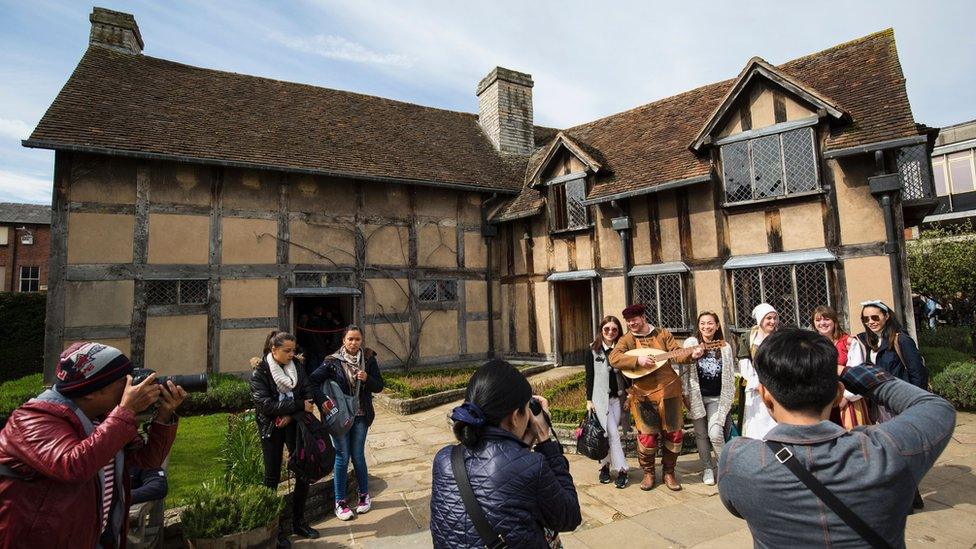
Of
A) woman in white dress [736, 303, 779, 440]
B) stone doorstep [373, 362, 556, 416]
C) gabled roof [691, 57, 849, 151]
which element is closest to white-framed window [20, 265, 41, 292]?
stone doorstep [373, 362, 556, 416]

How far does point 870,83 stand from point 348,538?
12.1 m

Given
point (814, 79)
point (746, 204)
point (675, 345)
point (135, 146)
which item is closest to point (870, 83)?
point (814, 79)

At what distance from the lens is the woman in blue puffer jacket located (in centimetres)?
182

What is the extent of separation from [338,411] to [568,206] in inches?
383

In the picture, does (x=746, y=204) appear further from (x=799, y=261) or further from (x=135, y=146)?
(x=135, y=146)

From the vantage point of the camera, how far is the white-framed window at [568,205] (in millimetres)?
12531

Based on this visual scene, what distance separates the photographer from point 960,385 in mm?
7586

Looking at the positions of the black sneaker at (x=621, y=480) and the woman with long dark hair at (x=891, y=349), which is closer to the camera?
the woman with long dark hair at (x=891, y=349)

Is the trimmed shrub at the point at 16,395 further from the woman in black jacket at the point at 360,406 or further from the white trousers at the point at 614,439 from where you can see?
the white trousers at the point at 614,439

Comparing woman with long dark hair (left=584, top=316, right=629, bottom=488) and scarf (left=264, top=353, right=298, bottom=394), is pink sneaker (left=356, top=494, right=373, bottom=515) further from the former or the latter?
woman with long dark hair (left=584, top=316, right=629, bottom=488)

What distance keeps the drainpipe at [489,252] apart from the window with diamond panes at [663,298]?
15.0 ft

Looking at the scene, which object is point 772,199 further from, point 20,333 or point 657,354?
point 20,333

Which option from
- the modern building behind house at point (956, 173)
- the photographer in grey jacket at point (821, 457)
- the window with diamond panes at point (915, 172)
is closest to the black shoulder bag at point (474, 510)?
the photographer in grey jacket at point (821, 457)

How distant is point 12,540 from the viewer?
183cm
